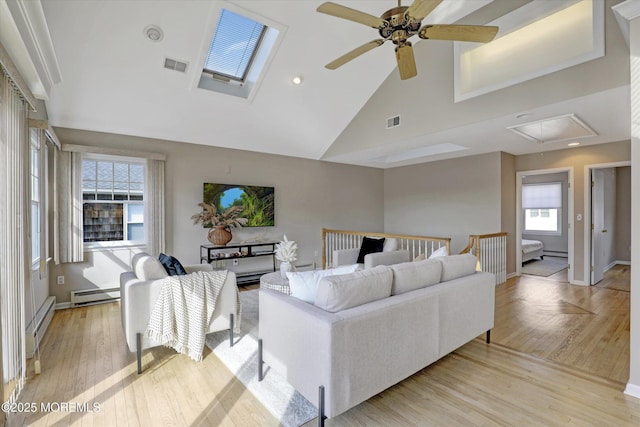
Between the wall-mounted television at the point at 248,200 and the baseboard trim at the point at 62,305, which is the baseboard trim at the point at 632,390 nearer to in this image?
the wall-mounted television at the point at 248,200

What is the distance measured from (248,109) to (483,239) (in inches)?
175

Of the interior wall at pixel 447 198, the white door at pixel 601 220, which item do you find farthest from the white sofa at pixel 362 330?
the white door at pixel 601 220

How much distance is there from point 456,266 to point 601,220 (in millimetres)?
5339

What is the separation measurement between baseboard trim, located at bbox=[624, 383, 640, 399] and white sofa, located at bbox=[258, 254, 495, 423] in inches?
42.7

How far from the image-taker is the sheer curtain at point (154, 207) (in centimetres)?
472

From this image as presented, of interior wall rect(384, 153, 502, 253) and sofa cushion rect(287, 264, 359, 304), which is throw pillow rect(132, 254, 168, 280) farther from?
interior wall rect(384, 153, 502, 253)

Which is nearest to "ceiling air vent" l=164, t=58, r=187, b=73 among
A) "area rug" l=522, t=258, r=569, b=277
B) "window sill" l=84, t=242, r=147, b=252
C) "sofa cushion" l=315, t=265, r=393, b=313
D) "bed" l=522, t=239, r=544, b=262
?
"window sill" l=84, t=242, r=147, b=252

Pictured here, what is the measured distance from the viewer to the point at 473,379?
2457mm

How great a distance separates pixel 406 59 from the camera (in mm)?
2666

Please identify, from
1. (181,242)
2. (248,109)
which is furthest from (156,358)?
(248,109)

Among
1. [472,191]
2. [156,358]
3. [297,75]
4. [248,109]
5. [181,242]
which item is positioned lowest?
[156,358]

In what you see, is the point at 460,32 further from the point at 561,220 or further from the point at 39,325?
the point at 561,220

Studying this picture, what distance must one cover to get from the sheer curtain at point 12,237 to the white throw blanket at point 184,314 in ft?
2.91

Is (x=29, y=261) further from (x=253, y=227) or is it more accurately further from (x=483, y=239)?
(x=483, y=239)
